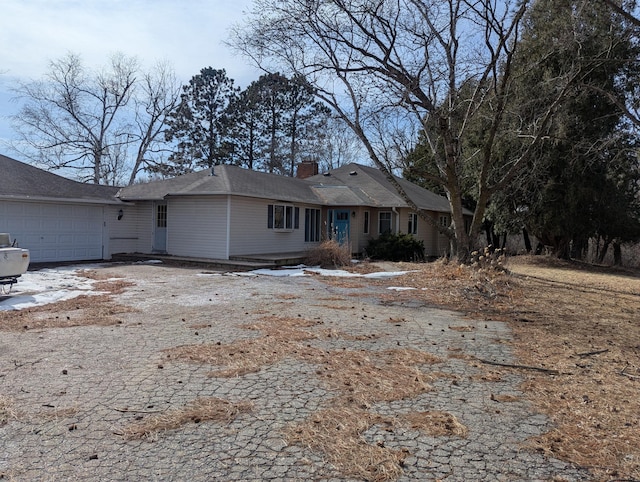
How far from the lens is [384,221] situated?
910 inches

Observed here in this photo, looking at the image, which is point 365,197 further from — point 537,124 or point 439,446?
point 439,446

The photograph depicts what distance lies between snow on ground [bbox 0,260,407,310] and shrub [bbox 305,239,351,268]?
2.40ft

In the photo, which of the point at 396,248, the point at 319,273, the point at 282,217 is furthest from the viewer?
the point at 396,248

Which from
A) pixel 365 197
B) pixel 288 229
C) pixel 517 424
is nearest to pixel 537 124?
pixel 365 197

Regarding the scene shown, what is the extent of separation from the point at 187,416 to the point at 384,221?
20.0 m

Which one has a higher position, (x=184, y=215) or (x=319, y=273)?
(x=184, y=215)

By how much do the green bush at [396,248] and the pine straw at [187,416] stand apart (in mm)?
16969

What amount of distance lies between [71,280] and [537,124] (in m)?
15.4

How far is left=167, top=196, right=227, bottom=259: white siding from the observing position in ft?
56.2

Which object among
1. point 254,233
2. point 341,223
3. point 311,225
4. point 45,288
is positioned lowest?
point 45,288

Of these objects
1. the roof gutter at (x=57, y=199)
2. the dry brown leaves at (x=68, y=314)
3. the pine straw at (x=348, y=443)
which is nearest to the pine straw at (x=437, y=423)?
the pine straw at (x=348, y=443)

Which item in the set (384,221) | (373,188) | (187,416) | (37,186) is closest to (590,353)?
(187,416)

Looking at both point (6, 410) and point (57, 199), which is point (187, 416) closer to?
point (6, 410)

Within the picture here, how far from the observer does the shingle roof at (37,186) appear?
50.2ft
